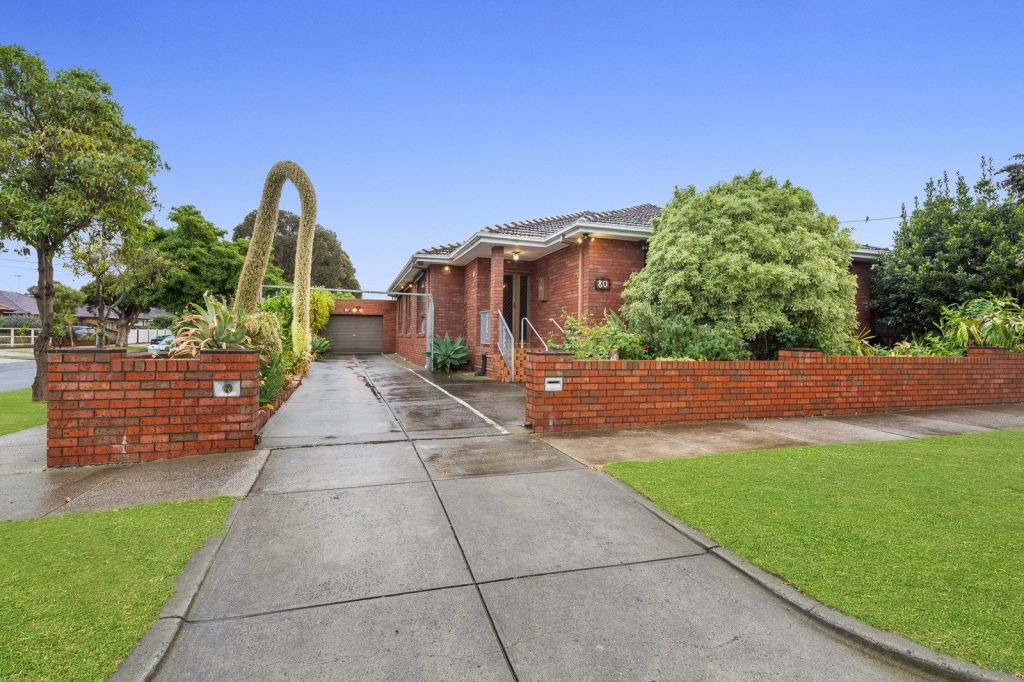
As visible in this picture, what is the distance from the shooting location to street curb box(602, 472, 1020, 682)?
1.65 metres

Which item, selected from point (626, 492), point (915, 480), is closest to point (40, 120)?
point (626, 492)

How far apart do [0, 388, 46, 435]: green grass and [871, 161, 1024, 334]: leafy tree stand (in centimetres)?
1700

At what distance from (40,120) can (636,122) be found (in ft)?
52.1

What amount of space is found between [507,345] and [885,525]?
9204mm

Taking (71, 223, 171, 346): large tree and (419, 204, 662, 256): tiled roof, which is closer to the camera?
(71, 223, 171, 346): large tree

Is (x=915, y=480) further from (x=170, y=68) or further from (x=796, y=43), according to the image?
(x=170, y=68)

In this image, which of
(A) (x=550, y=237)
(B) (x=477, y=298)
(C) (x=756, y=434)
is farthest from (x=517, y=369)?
(C) (x=756, y=434)

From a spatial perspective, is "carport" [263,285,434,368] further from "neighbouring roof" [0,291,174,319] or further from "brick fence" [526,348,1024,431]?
"neighbouring roof" [0,291,174,319]

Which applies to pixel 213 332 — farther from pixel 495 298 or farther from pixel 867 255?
pixel 867 255

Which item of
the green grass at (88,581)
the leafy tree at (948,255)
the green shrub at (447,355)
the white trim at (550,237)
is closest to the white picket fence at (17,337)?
the green shrub at (447,355)

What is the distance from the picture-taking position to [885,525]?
9.46 feet

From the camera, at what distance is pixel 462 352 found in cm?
1367

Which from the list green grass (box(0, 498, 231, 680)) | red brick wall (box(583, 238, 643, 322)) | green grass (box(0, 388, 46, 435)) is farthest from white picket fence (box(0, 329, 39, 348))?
green grass (box(0, 498, 231, 680))

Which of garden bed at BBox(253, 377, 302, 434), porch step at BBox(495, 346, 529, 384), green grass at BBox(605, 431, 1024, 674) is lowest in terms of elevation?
green grass at BBox(605, 431, 1024, 674)
